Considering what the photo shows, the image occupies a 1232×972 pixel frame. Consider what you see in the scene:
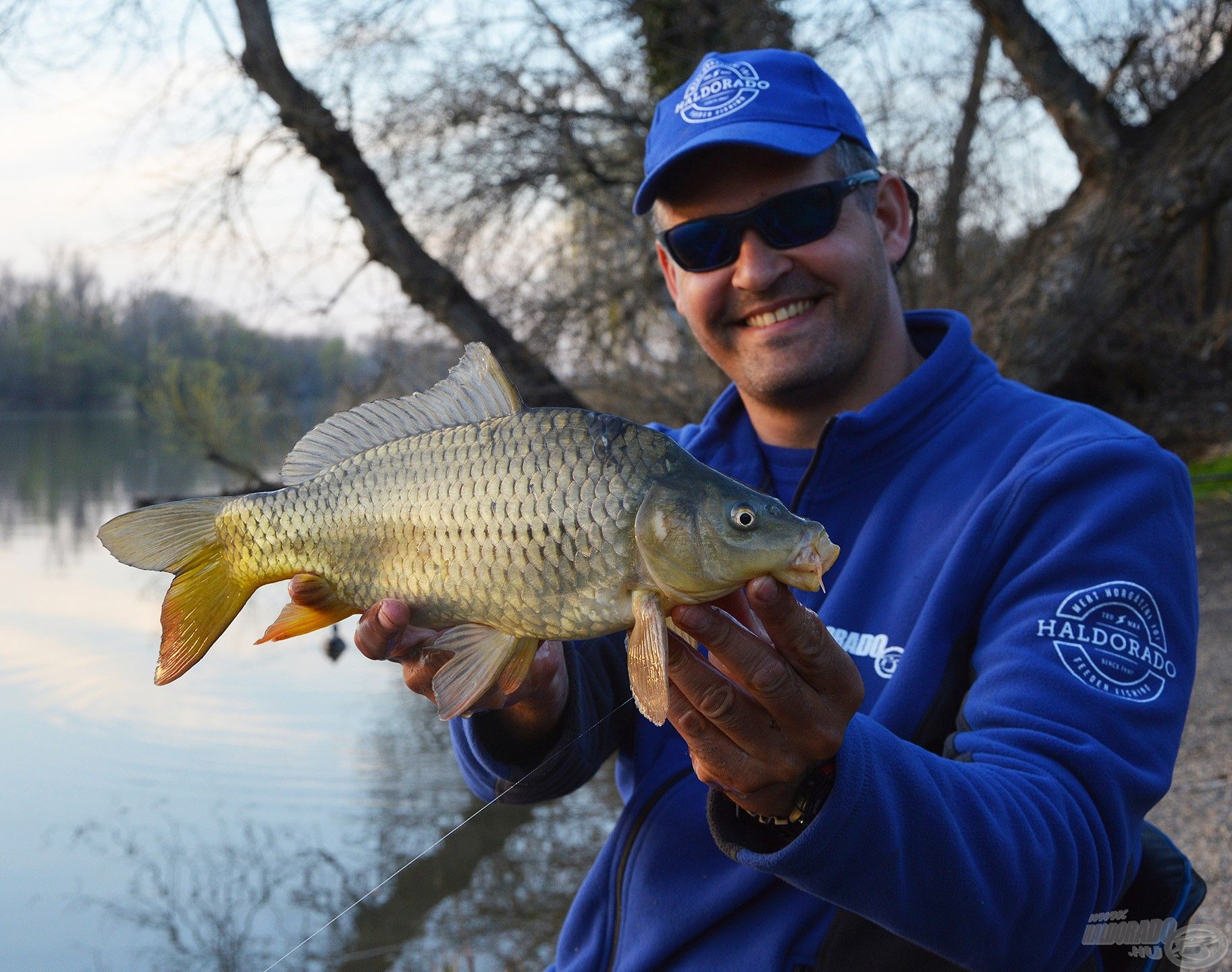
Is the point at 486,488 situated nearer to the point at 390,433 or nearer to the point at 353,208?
the point at 390,433

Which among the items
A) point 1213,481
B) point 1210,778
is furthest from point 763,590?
point 1213,481

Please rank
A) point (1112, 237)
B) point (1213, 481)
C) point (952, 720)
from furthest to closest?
point (1213, 481) → point (1112, 237) → point (952, 720)

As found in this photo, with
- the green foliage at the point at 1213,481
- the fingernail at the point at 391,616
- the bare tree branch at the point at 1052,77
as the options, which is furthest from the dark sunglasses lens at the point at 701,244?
the green foliage at the point at 1213,481

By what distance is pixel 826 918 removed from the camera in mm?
1444

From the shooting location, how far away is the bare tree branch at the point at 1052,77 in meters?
5.88

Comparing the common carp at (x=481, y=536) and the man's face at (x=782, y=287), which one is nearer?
the common carp at (x=481, y=536)

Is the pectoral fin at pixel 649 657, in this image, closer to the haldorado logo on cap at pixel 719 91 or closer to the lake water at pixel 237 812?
the lake water at pixel 237 812

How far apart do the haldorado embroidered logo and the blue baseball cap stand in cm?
93

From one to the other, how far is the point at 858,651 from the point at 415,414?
776mm

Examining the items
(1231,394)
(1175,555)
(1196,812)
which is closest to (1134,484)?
(1175,555)

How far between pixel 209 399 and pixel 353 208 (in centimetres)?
205

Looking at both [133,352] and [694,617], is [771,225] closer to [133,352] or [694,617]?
[694,617]

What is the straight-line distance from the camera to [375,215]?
20.4 ft

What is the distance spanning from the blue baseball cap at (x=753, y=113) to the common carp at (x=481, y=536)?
0.81 metres
